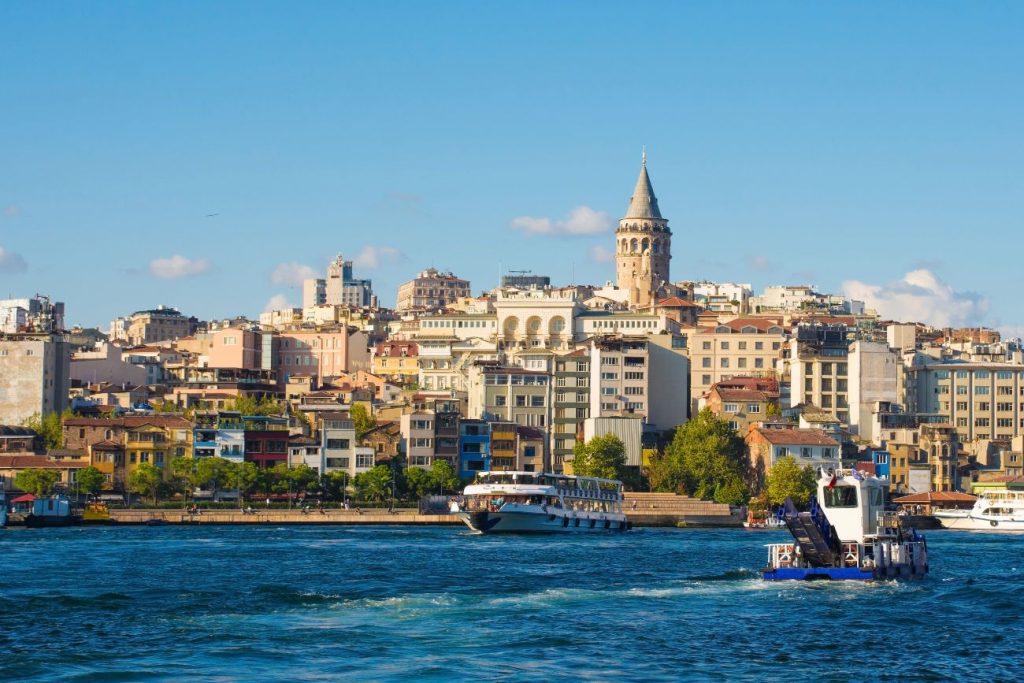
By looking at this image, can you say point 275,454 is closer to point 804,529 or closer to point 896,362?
point 896,362

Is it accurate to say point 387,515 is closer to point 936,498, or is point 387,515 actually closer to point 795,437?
point 795,437

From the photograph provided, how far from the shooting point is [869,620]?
162 feet

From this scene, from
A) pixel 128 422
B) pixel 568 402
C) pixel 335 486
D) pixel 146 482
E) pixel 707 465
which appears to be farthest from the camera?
pixel 568 402

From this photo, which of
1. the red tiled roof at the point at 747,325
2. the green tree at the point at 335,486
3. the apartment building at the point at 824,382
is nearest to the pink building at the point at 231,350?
the red tiled roof at the point at 747,325

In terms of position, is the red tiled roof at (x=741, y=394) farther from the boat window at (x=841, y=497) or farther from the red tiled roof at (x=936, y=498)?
the boat window at (x=841, y=497)

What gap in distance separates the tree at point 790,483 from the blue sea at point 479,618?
31621 millimetres

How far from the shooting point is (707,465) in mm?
110312

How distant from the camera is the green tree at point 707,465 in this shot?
360ft

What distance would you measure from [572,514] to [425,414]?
18.6 m

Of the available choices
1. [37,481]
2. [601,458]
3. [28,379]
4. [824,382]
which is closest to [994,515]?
[601,458]

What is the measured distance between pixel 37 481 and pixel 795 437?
1634 inches

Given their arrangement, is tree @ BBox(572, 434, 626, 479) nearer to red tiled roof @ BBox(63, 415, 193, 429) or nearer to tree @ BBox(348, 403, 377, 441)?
tree @ BBox(348, 403, 377, 441)

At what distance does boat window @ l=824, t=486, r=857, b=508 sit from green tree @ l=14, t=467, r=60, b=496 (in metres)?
53.1

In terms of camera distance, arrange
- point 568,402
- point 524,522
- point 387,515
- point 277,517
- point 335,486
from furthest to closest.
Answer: point 568,402 → point 335,486 → point 387,515 → point 277,517 → point 524,522
